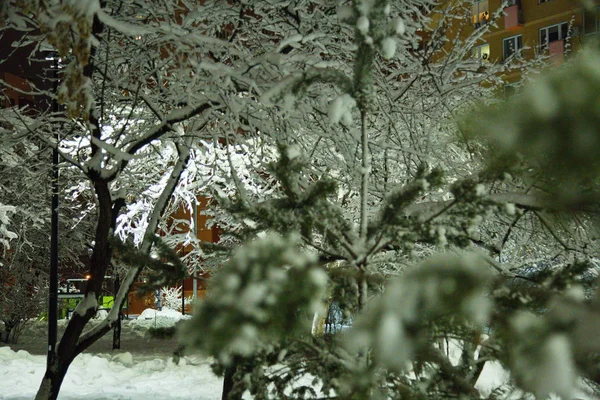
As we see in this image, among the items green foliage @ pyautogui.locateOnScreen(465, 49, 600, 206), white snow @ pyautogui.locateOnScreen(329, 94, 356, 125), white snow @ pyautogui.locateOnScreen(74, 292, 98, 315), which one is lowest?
white snow @ pyautogui.locateOnScreen(74, 292, 98, 315)

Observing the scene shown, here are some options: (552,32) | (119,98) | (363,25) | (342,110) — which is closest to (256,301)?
(342,110)

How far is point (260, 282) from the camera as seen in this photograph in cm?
196

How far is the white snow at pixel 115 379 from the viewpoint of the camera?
10352 millimetres

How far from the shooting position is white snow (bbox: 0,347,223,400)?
1035 centimetres

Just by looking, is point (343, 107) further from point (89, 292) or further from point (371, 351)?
point (89, 292)

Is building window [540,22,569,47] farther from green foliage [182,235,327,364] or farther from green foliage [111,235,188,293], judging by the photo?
green foliage [182,235,327,364]

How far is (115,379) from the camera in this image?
38.9ft

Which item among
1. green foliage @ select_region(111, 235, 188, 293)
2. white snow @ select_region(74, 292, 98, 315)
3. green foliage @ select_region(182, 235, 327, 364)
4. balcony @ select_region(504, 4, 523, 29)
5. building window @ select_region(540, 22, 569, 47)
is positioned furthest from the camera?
balcony @ select_region(504, 4, 523, 29)

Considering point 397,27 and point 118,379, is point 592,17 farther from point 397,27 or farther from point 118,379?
point 118,379

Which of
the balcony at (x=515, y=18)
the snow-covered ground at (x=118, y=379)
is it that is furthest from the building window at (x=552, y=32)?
the snow-covered ground at (x=118, y=379)

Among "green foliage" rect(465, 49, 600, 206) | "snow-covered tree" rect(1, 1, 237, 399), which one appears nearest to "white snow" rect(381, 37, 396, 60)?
"green foliage" rect(465, 49, 600, 206)

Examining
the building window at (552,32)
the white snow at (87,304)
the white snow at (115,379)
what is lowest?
the white snow at (115,379)

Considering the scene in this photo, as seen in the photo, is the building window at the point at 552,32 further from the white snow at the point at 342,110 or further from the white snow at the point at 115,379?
the white snow at the point at 342,110

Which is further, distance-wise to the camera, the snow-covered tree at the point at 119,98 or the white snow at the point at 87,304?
the white snow at the point at 87,304
